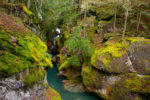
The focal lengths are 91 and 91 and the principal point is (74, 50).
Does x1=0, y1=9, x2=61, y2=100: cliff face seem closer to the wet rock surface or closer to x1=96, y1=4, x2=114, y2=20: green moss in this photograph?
the wet rock surface

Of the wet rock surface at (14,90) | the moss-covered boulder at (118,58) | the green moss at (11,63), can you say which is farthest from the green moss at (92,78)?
the green moss at (11,63)

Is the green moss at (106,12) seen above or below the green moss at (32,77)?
above

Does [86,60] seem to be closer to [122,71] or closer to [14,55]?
[122,71]

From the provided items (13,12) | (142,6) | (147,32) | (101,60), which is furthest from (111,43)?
(13,12)

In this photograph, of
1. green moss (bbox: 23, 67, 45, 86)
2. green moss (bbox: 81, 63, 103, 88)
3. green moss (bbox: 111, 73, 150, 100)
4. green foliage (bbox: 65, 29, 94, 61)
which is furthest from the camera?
green foliage (bbox: 65, 29, 94, 61)

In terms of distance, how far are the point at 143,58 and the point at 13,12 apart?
14.3 m

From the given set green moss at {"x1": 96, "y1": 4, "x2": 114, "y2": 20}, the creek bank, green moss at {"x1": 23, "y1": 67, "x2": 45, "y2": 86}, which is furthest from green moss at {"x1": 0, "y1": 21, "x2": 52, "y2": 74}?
green moss at {"x1": 96, "y1": 4, "x2": 114, "y2": 20}

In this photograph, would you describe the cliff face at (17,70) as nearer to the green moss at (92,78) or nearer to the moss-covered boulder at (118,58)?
the moss-covered boulder at (118,58)

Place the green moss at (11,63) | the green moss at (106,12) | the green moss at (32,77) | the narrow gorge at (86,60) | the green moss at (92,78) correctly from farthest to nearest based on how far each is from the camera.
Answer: the green moss at (106,12), the green moss at (92,78), the green moss at (32,77), the narrow gorge at (86,60), the green moss at (11,63)

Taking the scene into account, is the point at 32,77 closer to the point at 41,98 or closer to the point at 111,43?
the point at 41,98

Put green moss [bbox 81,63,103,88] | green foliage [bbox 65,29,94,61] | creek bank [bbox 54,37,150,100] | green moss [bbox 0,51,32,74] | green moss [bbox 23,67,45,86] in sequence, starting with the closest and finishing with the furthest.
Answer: green moss [bbox 0,51,32,74]
green moss [bbox 23,67,45,86]
creek bank [bbox 54,37,150,100]
green moss [bbox 81,63,103,88]
green foliage [bbox 65,29,94,61]

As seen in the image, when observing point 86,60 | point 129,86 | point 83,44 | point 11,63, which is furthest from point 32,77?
point 86,60

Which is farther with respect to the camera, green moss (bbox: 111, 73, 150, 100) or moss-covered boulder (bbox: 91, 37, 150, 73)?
moss-covered boulder (bbox: 91, 37, 150, 73)

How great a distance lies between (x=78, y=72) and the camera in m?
12.2
